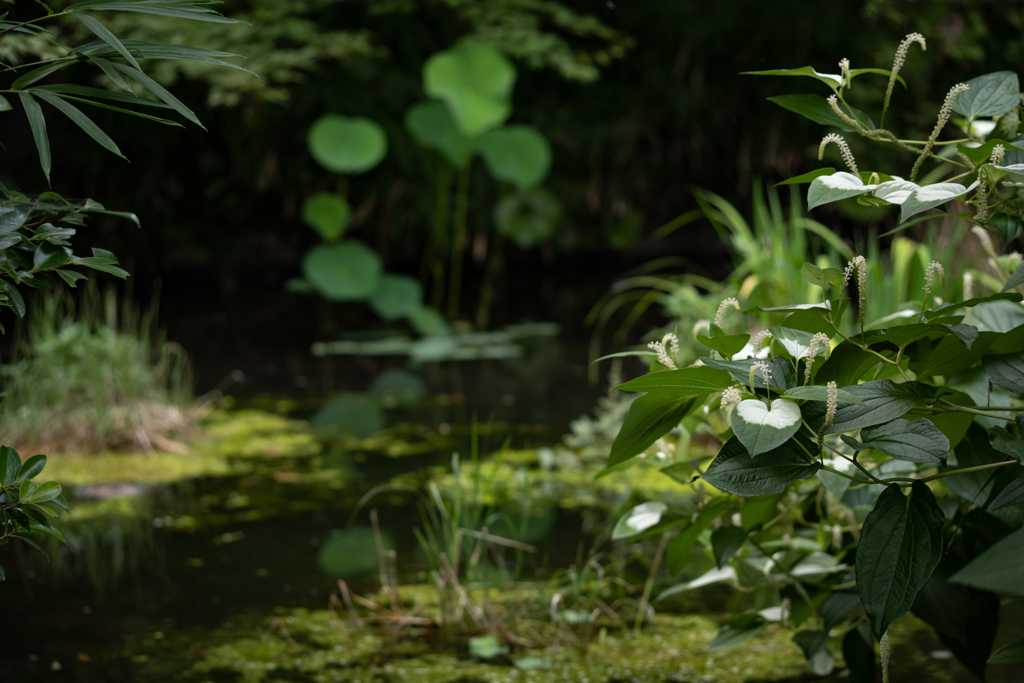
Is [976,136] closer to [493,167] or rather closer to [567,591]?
[567,591]

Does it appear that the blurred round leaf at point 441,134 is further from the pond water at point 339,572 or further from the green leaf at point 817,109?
the green leaf at point 817,109

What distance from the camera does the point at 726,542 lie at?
1.15 meters

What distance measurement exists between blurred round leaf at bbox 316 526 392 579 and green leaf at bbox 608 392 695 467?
3.86ft

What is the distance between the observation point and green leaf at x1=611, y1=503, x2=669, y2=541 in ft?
3.98

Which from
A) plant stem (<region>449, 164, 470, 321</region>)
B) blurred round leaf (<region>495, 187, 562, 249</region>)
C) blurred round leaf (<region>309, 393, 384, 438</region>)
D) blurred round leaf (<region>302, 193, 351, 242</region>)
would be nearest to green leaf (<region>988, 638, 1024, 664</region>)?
blurred round leaf (<region>309, 393, 384, 438</region>)

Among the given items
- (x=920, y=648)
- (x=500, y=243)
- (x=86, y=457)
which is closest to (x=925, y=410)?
(x=920, y=648)

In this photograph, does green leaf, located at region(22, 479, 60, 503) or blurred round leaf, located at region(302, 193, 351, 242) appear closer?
green leaf, located at region(22, 479, 60, 503)

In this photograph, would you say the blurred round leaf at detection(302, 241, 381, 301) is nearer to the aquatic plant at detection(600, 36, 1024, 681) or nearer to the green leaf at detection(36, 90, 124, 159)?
the aquatic plant at detection(600, 36, 1024, 681)

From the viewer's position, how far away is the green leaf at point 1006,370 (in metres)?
0.78

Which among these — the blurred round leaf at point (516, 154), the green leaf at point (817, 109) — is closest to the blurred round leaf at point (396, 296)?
the blurred round leaf at point (516, 154)

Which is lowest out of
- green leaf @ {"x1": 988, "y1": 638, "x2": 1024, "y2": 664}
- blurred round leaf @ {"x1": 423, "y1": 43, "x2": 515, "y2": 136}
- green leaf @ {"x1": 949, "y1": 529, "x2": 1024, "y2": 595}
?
green leaf @ {"x1": 988, "y1": 638, "x2": 1024, "y2": 664}

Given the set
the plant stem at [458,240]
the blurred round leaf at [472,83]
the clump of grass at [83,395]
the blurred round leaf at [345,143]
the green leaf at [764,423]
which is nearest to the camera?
the green leaf at [764,423]

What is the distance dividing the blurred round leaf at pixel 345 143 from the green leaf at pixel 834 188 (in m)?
4.31

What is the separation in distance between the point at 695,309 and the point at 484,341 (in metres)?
1.96
